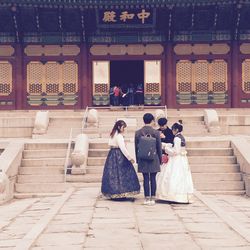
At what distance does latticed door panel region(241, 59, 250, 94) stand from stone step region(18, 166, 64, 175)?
11.5 metres

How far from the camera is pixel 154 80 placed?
2227cm

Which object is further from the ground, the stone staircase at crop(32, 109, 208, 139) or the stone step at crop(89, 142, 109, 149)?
the stone staircase at crop(32, 109, 208, 139)

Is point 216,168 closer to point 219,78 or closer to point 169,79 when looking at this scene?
point 169,79

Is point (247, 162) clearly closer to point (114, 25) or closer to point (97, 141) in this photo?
point (97, 141)

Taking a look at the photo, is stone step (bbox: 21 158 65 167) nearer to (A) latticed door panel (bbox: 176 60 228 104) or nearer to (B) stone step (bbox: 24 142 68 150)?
(B) stone step (bbox: 24 142 68 150)

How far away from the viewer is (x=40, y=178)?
1255 centimetres

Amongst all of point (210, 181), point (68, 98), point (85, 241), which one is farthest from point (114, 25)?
point (85, 241)

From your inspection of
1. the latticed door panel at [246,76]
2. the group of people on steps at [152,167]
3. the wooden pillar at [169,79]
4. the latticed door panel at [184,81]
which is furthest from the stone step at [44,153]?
the latticed door panel at [246,76]

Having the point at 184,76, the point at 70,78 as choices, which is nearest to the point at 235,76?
the point at 184,76

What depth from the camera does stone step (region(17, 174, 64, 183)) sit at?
12490 mm

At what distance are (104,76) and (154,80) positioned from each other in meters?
2.11

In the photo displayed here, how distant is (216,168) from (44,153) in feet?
14.5

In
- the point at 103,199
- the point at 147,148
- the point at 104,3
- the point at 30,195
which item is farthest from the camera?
the point at 104,3

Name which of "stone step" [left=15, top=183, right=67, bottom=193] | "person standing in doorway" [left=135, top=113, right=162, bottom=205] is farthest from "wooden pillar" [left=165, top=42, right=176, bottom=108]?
"person standing in doorway" [left=135, top=113, right=162, bottom=205]
